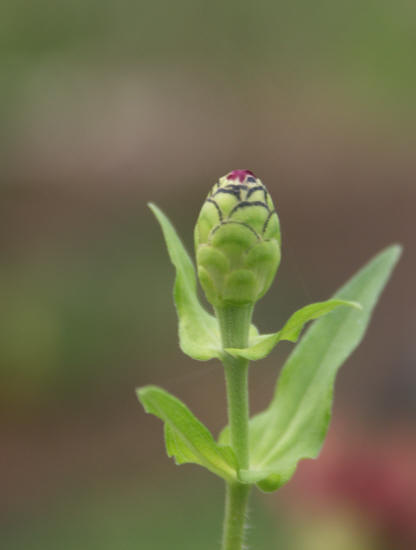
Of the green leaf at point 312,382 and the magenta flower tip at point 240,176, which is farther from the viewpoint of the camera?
the green leaf at point 312,382

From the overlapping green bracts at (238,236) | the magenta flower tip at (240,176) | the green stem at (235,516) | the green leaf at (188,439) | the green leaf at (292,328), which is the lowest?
the green stem at (235,516)

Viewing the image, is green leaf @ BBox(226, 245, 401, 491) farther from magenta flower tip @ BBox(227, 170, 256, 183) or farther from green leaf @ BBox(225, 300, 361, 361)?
magenta flower tip @ BBox(227, 170, 256, 183)

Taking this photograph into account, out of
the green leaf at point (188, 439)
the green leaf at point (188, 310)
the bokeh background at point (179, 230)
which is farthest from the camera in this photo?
the bokeh background at point (179, 230)

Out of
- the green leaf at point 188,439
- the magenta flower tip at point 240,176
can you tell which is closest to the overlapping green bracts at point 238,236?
the magenta flower tip at point 240,176

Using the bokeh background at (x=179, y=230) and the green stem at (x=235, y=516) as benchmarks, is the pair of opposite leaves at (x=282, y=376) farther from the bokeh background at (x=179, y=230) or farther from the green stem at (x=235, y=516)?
the bokeh background at (x=179, y=230)

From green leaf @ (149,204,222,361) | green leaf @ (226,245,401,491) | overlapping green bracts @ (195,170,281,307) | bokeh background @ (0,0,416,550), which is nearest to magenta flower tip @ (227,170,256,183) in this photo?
overlapping green bracts @ (195,170,281,307)

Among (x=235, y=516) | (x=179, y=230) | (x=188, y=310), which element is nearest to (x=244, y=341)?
(x=188, y=310)

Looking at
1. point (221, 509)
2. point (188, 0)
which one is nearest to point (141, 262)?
point (221, 509)
